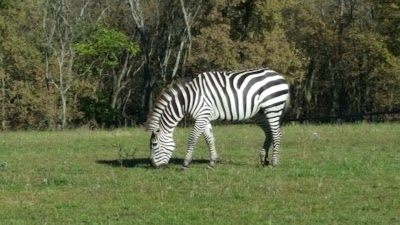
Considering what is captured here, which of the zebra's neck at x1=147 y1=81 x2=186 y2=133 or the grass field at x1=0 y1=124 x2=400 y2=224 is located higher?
the zebra's neck at x1=147 y1=81 x2=186 y2=133

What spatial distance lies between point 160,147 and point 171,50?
132 feet

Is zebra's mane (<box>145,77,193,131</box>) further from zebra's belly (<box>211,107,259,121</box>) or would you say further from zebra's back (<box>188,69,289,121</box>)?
zebra's belly (<box>211,107,259,121</box>)

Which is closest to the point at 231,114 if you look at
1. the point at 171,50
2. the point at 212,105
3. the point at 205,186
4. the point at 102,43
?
the point at 212,105

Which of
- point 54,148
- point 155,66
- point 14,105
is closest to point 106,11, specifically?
point 155,66

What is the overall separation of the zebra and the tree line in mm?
30994

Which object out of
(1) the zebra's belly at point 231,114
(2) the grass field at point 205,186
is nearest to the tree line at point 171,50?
(2) the grass field at point 205,186

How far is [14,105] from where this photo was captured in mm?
53906

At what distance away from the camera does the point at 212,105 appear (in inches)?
704

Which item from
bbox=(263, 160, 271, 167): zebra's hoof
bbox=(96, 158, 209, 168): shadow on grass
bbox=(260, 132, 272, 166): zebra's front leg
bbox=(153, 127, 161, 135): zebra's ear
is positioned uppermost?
bbox=(153, 127, 161, 135): zebra's ear

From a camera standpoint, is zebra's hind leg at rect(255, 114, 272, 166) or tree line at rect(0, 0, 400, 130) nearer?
zebra's hind leg at rect(255, 114, 272, 166)

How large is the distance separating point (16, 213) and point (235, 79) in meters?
7.73

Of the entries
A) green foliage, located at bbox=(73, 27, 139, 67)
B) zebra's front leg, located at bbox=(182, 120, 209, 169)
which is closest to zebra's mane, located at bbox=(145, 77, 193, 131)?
zebra's front leg, located at bbox=(182, 120, 209, 169)

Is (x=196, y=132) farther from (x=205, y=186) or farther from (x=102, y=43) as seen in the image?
(x=102, y=43)

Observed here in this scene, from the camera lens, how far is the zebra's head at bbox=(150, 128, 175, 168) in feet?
58.0
